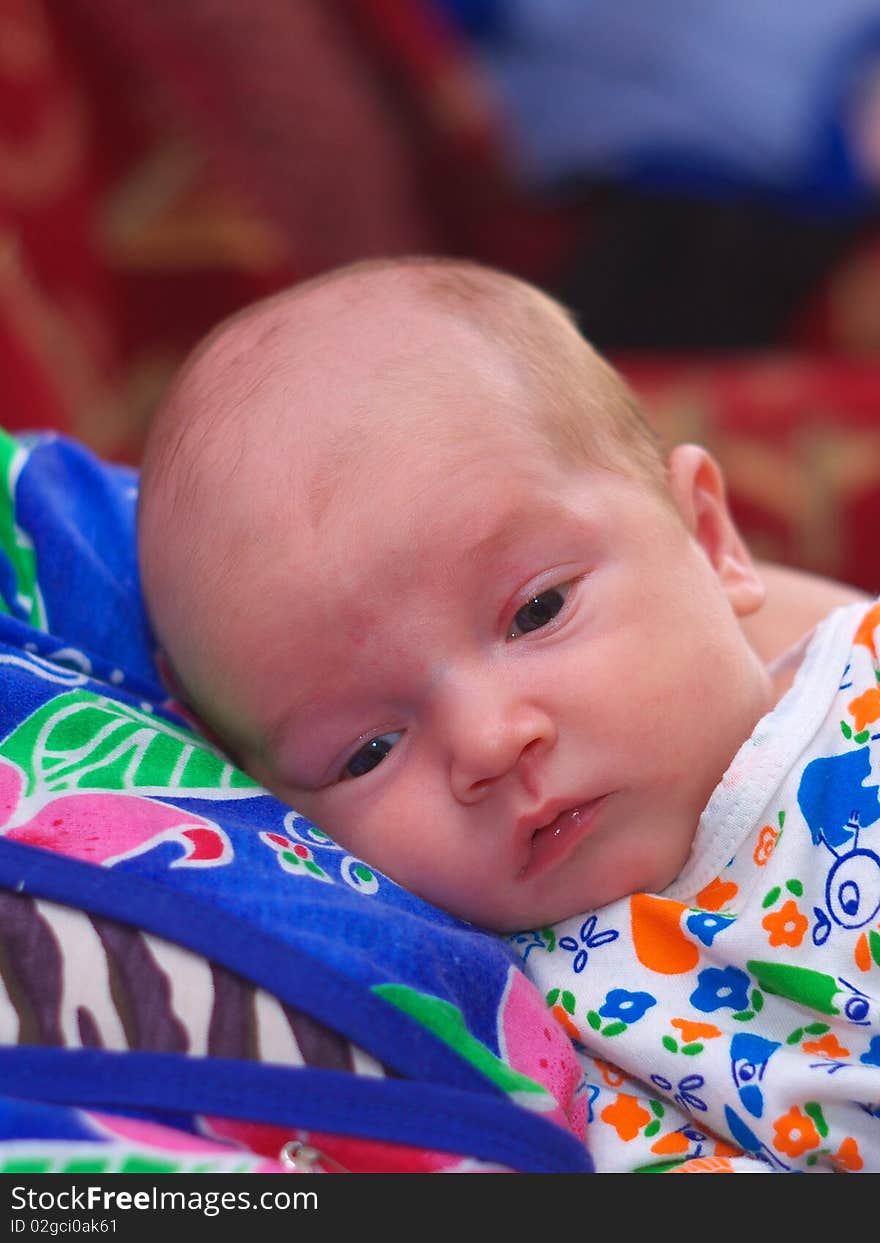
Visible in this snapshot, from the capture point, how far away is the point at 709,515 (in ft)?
3.54

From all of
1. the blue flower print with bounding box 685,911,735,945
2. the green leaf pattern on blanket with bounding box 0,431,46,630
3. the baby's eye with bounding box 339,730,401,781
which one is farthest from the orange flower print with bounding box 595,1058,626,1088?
the green leaf pattern on blanket with bounding box 0,431,46,630

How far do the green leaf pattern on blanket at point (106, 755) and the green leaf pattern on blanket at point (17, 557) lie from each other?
0.14m

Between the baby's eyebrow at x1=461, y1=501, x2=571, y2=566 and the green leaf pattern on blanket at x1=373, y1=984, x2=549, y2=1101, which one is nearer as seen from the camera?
the green leaf pattern on blanket at x1=373, y1=984, x2=549, y2=1101

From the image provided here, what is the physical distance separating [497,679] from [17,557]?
41cm

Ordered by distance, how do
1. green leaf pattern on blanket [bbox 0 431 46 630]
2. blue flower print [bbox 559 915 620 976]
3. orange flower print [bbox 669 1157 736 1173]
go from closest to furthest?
orange flower print [bbox 669 1157 736 1173]
blue flower print [bbox 559 915 620 976]
green leaf pattern on blanket [bbox 0 431 46 630]

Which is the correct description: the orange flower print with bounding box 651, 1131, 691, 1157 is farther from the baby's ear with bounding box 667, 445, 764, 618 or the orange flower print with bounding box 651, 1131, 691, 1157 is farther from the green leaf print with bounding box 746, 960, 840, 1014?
the baby's ear with bounding box 667, 445, 764, 618

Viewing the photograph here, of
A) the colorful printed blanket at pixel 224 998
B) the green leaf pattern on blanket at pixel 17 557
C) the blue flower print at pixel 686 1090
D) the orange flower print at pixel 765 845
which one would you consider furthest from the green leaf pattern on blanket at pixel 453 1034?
the green leaf pattern on blanket at pixel 17 557

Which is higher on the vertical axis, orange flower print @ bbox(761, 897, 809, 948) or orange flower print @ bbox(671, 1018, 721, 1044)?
orange flower print @ bbox(761, 897, 809, 948)

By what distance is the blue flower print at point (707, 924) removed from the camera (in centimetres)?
86

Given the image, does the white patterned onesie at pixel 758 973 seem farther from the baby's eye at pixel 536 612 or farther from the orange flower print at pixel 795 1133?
the baby's eye at pixel 536 612

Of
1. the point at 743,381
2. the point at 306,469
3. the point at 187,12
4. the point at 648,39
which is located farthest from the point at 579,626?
the point at 648,39

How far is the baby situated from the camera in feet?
2.81

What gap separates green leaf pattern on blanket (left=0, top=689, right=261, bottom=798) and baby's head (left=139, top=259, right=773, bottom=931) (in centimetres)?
7

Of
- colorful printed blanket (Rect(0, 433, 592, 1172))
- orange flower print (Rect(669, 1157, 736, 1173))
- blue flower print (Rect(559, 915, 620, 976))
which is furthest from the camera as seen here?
blue flower print (Rect(559, 915, 620, 976))
